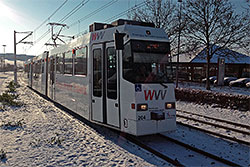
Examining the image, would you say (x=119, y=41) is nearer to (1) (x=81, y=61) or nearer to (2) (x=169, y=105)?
(2) (x=169, y=105)

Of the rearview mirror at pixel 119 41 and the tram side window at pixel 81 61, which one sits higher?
the rearview mirror at pixel 119 41

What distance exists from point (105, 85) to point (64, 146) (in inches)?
88.1

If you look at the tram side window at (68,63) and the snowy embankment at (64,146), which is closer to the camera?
the snowy embankment at (64,146)

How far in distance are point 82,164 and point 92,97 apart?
2.96 metres

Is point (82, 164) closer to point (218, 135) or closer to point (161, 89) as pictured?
point (161, 89)

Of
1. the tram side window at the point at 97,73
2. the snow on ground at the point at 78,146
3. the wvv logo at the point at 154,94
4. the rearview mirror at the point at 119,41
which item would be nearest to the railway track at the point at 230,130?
the snow on ground at the point at 78,146

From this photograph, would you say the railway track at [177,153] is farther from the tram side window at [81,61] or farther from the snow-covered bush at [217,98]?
the snow-covered bush at [217,98]

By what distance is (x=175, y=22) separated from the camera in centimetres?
2239

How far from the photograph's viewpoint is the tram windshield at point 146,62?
6.32 m

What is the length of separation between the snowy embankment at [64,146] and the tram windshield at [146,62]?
2.04m

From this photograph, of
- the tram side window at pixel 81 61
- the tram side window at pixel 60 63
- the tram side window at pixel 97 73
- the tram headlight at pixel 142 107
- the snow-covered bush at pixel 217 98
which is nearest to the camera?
the tram headlight at pixel 142 107

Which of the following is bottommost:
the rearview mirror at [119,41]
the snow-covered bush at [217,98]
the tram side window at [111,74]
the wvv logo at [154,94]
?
the snow-covered bush at [217,98]

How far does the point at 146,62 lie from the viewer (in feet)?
21.2

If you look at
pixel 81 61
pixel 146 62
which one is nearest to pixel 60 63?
pixel 81 61
